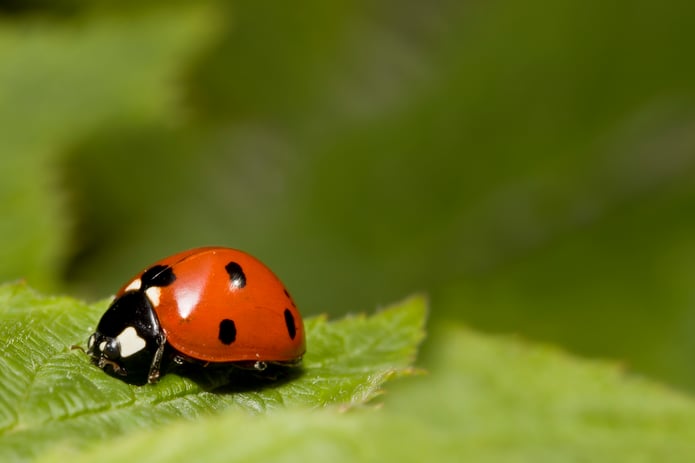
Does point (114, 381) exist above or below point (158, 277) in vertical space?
below

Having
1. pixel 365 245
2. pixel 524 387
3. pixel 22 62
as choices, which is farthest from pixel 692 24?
pixel 22 62

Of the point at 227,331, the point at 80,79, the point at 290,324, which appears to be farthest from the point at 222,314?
the point at 80,79

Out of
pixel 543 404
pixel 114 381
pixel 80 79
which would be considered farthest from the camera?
pixel 80 79

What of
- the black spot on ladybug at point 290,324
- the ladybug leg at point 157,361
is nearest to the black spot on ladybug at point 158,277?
the ladybug leg at point 157,361

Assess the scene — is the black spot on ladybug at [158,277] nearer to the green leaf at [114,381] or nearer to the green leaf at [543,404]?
the green leaf at [114,381]

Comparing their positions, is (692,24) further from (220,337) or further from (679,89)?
(220,337)

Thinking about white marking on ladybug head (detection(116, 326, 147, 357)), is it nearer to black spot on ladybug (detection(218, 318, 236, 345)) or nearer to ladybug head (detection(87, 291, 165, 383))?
ladybug head (detection(87, 291, 165, 383))

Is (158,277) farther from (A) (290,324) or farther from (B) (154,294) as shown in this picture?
(A) (290,324)
